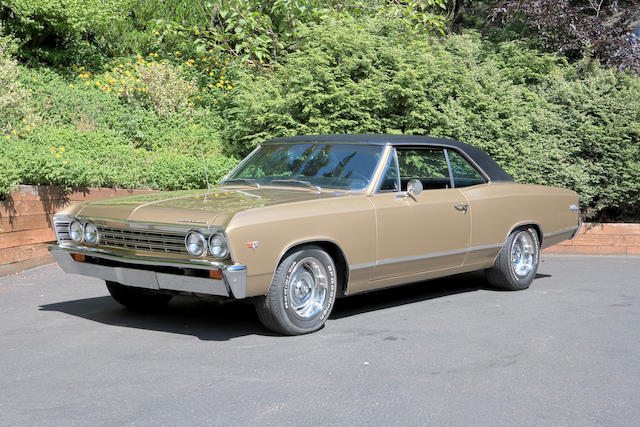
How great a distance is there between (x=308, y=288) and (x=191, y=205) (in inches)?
43.1

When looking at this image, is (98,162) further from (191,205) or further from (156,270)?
(156,270)

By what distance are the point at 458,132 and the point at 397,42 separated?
7.54ft

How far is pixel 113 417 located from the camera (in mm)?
4438

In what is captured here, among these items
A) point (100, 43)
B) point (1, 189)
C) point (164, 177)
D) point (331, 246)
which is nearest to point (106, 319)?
point (331, 246)

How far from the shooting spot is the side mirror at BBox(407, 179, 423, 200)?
738cm

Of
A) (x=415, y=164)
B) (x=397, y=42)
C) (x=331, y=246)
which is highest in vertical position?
(x=397, y=42)

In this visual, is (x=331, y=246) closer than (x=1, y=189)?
Yes

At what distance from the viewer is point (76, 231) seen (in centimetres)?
686

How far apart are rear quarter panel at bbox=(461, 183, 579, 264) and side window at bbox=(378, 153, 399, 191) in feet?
3.22

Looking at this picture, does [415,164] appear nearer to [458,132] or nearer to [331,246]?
[331,246]

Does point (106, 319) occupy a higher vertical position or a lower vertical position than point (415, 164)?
lower

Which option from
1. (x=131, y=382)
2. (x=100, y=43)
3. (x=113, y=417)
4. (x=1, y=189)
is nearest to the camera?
(x=113, y=417)

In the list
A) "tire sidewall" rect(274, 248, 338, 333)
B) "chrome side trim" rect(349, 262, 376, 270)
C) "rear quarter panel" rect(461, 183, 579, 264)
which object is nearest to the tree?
"rear quarter panel" rect(461, 183, 579, 264)

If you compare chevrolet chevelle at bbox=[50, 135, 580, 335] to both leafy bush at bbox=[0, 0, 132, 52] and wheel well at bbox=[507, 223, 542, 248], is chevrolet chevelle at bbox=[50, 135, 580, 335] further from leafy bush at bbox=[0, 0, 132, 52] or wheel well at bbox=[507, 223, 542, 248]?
leafy bush at bbox=[0, 0, 132, 52]
